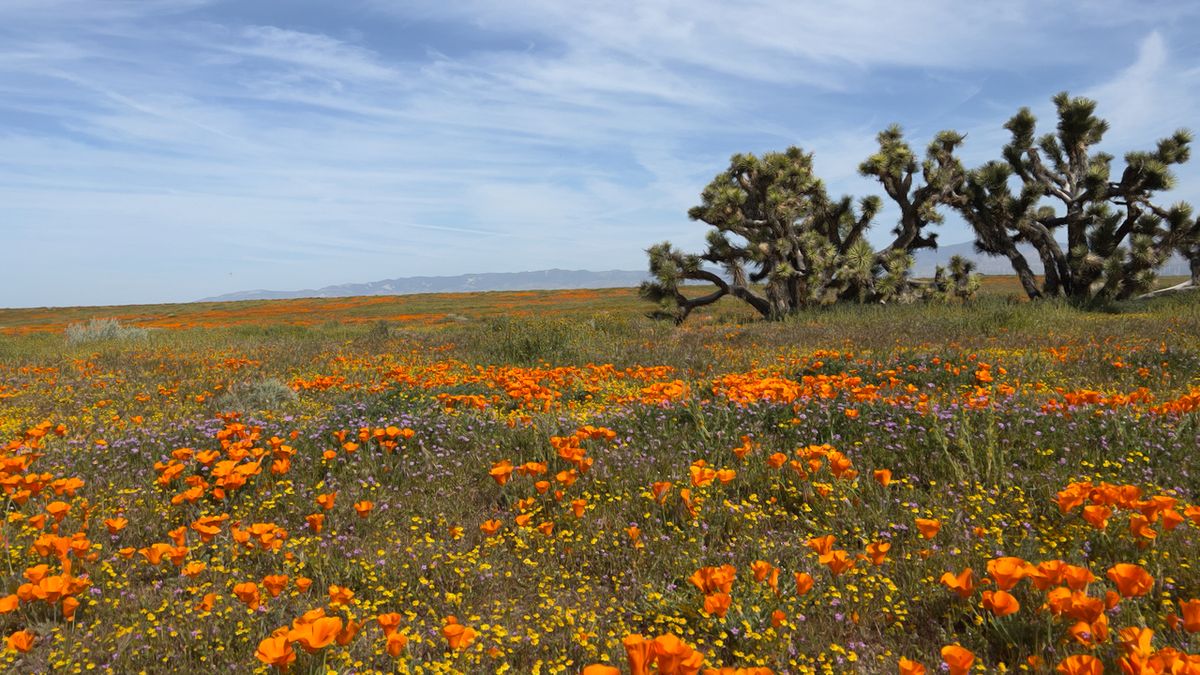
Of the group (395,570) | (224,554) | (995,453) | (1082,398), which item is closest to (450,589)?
(395,570)

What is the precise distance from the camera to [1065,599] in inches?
84.0

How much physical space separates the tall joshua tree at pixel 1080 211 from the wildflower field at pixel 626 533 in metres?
16.8

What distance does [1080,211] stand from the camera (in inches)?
868

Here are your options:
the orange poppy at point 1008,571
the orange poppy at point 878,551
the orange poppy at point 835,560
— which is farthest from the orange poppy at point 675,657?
the orange poppy at point 878,551

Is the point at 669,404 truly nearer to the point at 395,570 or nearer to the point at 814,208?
the point at 395,570

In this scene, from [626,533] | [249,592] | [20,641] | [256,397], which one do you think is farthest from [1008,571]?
[256,397]

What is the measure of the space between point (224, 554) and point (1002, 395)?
23.1ft

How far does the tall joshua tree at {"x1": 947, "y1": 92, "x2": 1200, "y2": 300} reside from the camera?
2084 cm

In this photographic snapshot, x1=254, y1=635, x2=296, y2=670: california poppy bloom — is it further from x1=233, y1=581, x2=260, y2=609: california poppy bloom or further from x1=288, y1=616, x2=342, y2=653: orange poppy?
Result: x1=233, y1=581, x2=260, y2=609: california poppy bloom

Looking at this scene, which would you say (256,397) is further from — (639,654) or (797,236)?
(797,236)

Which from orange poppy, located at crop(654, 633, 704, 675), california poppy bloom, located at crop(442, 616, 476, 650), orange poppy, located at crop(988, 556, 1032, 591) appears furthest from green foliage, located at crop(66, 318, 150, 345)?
orange poppy, located at crop(988, 556, 1032, 591)

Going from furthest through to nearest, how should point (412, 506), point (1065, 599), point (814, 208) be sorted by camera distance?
point (814, 208)
point (412, 506)
point (1065, 599)

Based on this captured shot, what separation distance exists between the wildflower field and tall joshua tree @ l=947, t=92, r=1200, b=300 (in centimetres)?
1683

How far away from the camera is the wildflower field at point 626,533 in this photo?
8.42 feet
